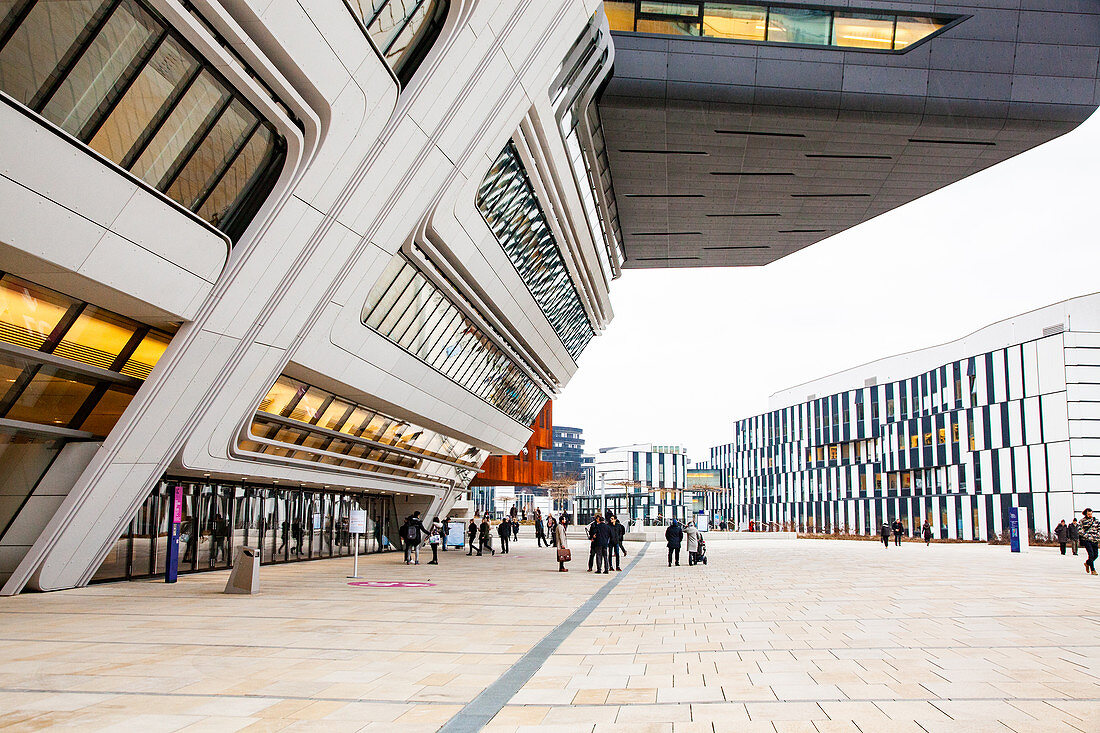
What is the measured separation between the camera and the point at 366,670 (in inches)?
316

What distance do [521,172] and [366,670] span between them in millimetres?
15992

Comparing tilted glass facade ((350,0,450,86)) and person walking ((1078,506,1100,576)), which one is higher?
tilted glass facade ((350,0,450,86))

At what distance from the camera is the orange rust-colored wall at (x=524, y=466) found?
53719 millimetres

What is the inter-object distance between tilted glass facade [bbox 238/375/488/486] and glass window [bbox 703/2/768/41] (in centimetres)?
1460

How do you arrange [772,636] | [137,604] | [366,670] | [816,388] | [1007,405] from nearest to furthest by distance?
[366,670] → [772,636] → [137,604] → [1007,405] → [816,388]

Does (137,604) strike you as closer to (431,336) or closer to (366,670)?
(366,670)

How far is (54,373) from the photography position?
13.6 meters

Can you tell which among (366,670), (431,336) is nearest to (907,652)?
(366,670)

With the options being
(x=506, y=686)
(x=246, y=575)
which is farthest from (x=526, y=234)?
(x=506, y=686)

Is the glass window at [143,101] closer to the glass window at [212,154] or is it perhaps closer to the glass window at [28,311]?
the glass window at [212,154]

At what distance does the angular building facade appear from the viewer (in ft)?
36.9

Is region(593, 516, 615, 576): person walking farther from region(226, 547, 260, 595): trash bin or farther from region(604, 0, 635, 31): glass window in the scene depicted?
region(604, 0, 635, 31): glass window

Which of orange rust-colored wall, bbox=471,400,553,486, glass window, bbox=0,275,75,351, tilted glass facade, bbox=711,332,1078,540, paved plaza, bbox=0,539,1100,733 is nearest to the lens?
paved plaza, bbox=0,539,1100,733

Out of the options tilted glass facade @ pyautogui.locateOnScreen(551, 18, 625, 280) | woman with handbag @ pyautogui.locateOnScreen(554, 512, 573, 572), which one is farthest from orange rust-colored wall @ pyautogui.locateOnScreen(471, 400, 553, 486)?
woman with handbag @ pyautogui.locateOnScreen(554, 512, 573, 572)
